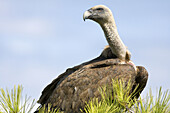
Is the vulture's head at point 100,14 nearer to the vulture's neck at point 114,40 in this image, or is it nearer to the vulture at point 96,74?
the vulture at point 96,74

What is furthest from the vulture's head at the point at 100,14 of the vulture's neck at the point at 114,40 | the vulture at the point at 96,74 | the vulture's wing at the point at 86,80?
→ the vulture's wing at the point at 86,80

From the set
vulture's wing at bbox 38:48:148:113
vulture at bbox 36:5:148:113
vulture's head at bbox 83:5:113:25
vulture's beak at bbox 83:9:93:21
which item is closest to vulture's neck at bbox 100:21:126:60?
vulture at bbox 36:5:148:113

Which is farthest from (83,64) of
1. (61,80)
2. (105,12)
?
(105,12)

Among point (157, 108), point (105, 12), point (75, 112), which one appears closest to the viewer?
point (157, 108)

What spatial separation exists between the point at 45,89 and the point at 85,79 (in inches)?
47.3

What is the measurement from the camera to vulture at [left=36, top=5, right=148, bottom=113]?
274 inches

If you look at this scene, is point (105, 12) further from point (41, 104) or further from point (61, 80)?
point (41, 104)

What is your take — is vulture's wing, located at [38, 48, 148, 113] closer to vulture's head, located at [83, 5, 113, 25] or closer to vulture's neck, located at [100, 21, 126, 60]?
vulture's neck, located at [100, 21, 126, 60]

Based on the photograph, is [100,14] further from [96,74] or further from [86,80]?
[86,80]

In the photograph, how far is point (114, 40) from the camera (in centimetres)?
754

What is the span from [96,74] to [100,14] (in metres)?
1.46

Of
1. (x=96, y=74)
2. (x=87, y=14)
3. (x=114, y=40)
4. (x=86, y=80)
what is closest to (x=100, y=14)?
(x=87, y=14)

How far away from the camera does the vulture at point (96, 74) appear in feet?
22.9

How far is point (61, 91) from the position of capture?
7.12 m
